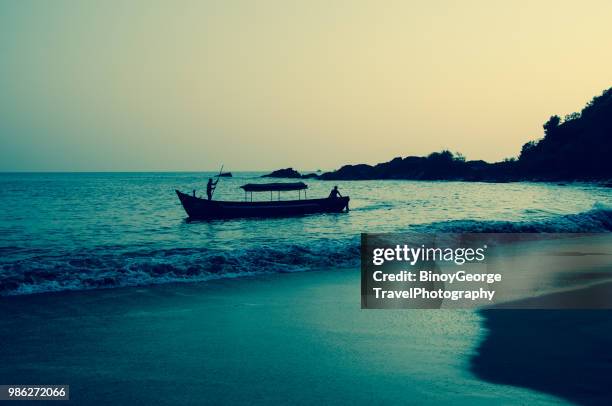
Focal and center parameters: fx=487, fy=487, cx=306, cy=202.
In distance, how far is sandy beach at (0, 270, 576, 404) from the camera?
5352mm

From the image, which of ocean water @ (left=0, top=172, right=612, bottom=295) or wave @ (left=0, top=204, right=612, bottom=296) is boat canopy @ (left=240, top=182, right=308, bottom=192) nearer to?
ocean water @ (left=0, top=172, right=612, bottom=295)

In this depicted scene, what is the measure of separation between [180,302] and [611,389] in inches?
289

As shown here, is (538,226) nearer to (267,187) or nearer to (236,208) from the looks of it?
(267,187)

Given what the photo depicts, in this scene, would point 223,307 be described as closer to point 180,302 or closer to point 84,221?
point 180,302

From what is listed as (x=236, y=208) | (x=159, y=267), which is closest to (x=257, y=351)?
(x=159, y=267)

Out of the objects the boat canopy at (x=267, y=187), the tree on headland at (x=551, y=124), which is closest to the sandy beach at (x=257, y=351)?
the boat canopy at (x=267, y=187)

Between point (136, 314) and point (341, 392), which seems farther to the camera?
point (136, 314)

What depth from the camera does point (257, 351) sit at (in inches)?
263

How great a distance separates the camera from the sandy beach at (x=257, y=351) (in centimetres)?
535

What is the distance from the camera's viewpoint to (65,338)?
729 centimetres

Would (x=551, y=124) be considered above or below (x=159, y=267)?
above

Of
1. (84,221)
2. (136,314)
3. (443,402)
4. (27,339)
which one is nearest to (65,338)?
(27,339)

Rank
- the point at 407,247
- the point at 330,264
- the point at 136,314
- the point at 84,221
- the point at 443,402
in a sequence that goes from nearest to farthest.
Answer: the point at 443,402 < the point at 136,314 < the point at 330,264 < the point at 407,247 < the point at 84,221

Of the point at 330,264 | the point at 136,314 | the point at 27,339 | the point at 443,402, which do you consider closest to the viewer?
the point at 443,402
